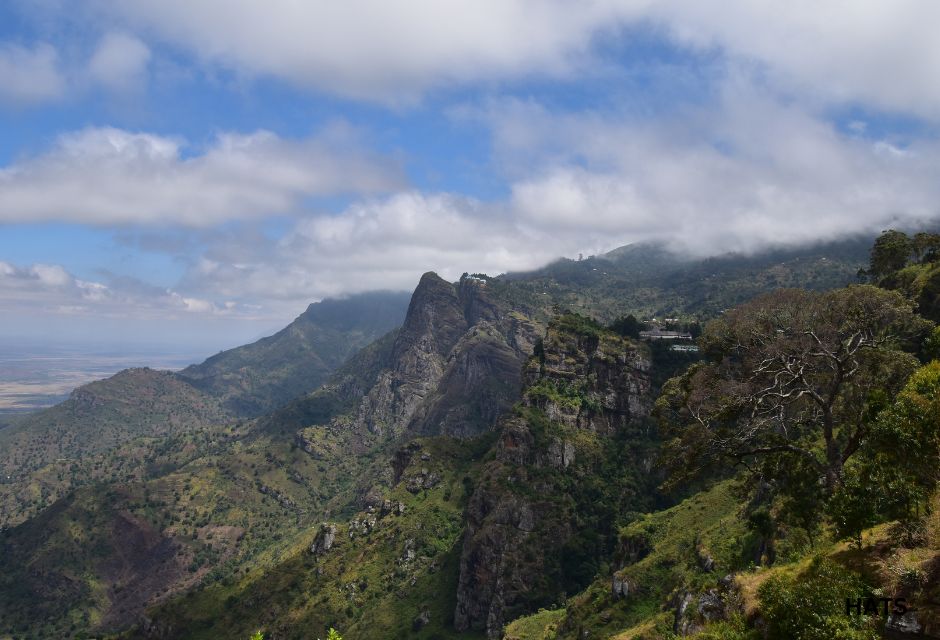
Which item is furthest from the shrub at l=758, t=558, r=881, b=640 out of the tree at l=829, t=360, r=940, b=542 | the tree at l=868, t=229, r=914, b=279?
the tree at l=868, t=229, r=914, b=279

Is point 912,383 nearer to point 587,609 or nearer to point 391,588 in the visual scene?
point 587,609

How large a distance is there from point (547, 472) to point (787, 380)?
93.5 m

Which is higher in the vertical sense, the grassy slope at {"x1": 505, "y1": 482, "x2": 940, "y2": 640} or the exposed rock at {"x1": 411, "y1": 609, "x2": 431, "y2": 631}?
the grassy slope at {"x1": 505, "y1": 482, "x2": 940, "y2": 640}

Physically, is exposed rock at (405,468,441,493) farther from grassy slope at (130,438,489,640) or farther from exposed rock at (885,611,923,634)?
exposed rock at (885,611,923,634)

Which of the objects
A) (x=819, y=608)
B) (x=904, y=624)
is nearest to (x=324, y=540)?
(x=819, y=608)

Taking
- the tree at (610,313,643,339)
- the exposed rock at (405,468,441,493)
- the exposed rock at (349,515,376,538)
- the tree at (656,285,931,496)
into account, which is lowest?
the exposed rock at (349,515,376,538)

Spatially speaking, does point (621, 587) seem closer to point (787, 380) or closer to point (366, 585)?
point (787, 380)

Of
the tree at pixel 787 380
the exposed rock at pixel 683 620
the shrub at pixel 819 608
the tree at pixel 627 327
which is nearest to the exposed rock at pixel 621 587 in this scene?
the exposed rock at pixel 683 620

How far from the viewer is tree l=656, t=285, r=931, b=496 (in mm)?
35906

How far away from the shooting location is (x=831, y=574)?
2394 centimetres

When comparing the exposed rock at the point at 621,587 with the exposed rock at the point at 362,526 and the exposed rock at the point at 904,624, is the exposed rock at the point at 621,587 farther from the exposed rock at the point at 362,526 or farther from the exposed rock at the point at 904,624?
the exposed rock at the point at 362,526

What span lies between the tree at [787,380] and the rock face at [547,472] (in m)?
84.1

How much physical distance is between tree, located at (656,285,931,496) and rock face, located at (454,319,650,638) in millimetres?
84057

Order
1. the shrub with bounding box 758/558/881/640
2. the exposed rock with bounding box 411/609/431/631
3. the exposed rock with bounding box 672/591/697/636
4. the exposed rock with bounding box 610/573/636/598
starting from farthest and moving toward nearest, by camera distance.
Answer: the exposed rock with bounding box 411/609/431/631, the exposed rock with bounding box 610/573/636/598, the exposed rock with bounding box 672/591/697/636, the shrub with bounding box 758/558/881/640
